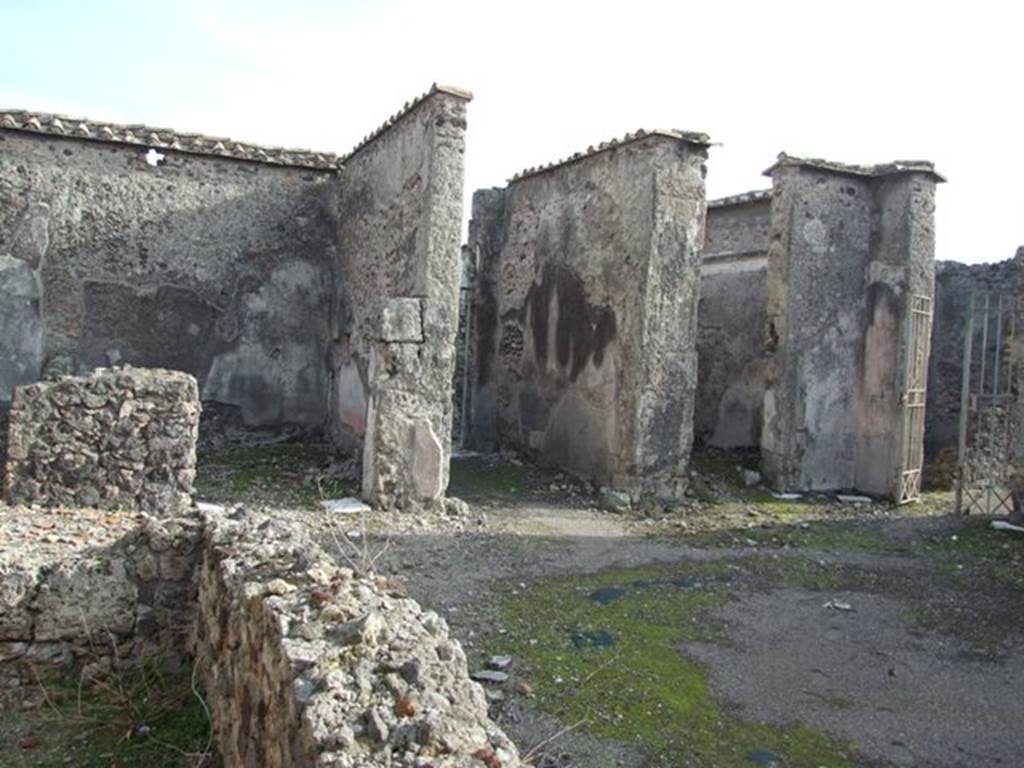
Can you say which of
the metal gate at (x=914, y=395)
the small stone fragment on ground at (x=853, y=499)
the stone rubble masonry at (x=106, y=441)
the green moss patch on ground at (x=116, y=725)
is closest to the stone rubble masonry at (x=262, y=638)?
the green moss patch on ground at (x=116, y=725)

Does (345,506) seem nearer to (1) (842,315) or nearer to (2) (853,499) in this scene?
(2) (853,499)

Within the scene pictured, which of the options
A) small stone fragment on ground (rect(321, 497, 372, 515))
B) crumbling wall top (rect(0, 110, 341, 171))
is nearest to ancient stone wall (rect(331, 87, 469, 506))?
small stone fragment on ground (rect(321, 497, 372, 515))

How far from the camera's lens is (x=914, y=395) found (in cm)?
1051

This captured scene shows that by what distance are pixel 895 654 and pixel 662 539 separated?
2.89 metres

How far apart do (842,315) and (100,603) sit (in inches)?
350

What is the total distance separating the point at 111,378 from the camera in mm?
6961

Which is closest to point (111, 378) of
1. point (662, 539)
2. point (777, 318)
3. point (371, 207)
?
point (371, 207)

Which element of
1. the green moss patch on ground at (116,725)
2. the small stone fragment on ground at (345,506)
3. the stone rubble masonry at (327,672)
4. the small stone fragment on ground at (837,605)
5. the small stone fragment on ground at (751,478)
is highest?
the stone rubble masonry at (327,672)

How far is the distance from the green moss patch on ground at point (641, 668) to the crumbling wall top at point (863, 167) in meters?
5.52

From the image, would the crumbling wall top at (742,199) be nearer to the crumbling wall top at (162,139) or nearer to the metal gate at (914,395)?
the metal gate at (914,395)

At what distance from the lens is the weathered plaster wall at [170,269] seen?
32.8ft

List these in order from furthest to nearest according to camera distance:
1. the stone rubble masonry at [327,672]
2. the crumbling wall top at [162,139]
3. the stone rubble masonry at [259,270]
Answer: the crumbling wall top at [162,139] < the stone rubble masonry at [259,270] < the stone rubble masonry at [327,672]

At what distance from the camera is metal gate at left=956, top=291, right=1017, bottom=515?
31.9 ft

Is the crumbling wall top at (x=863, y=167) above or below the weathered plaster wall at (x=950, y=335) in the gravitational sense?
above
